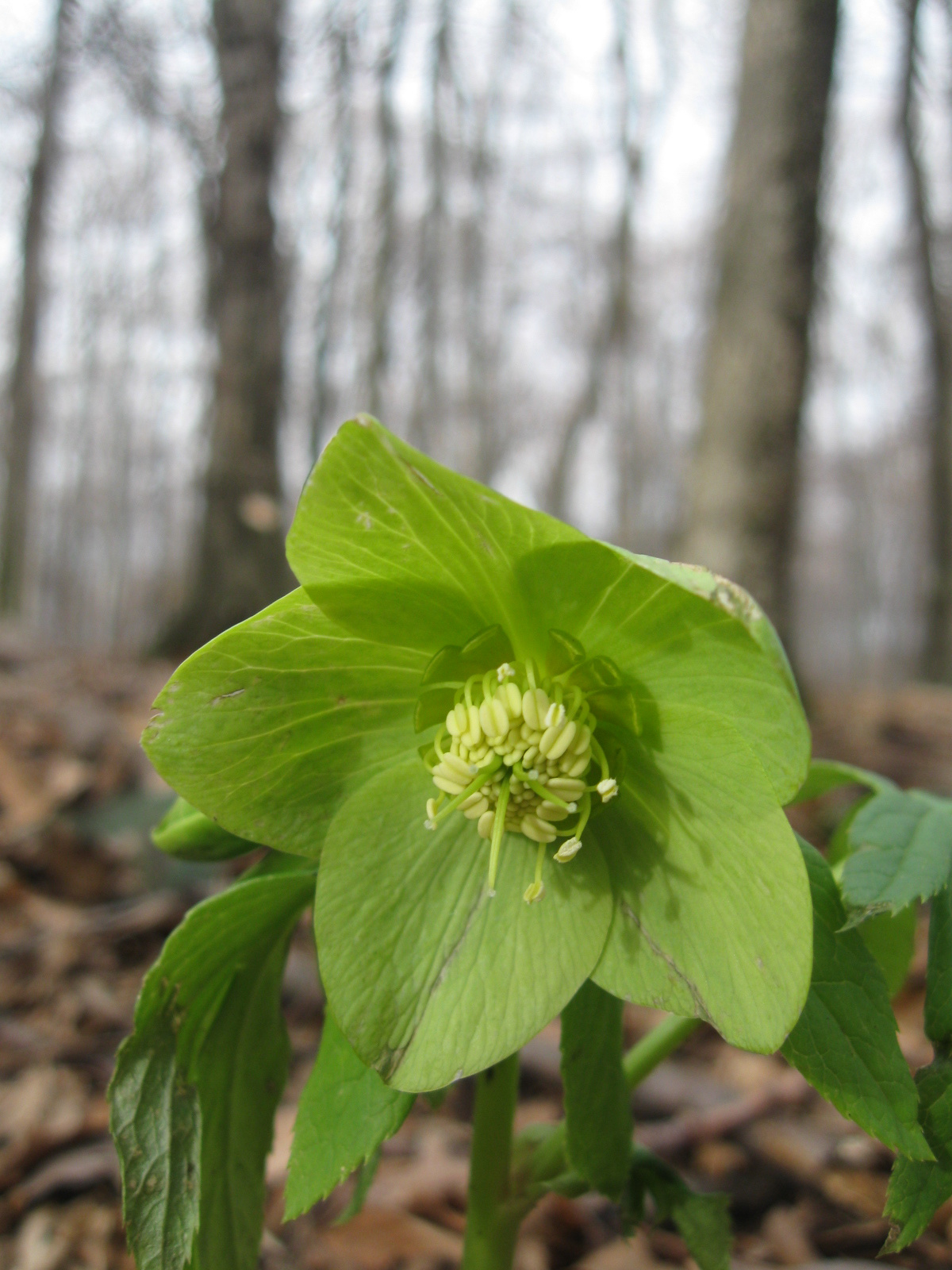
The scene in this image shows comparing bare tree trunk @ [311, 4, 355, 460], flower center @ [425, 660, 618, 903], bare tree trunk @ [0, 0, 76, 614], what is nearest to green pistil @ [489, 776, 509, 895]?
flower center @ [425, 660, 618, 903]

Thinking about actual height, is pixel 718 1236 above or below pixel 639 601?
below

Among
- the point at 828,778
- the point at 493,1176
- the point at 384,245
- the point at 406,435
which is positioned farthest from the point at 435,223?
the point at 493,1176

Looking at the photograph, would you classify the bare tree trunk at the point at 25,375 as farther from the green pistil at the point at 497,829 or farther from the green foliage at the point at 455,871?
the green pistil at the point at 497,829

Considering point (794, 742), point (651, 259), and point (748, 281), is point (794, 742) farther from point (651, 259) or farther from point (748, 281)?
point (651, 259)

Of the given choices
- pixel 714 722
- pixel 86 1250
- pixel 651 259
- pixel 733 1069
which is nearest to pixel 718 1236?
pixel 714 722

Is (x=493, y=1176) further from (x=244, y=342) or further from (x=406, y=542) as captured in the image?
(x=244, y=342)

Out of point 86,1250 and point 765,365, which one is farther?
point 765,365

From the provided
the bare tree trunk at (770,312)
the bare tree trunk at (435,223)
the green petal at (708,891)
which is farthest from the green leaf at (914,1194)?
the bare tree trunk at (435,223)
